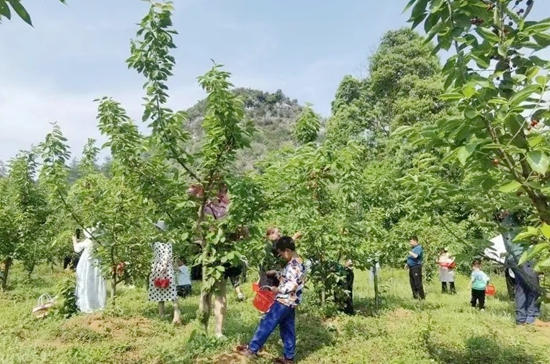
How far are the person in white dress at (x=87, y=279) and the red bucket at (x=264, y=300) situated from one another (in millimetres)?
4191

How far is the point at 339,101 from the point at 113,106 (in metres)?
22.6

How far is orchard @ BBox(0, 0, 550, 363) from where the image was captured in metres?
2.01

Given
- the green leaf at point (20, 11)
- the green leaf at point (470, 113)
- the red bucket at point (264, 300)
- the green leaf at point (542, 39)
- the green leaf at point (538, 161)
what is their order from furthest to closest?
the red bucket at point (264, 300)
the green leaf at point (542, 39)
the green leaf at point (470, 113)
the green leaf at point (538, 161)
the green leaf at point (20, 11)

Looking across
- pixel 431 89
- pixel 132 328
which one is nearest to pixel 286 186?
pixel 132 328

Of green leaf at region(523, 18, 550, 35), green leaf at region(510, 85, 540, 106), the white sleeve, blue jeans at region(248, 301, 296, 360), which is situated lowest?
blue jeans at region(248, 301, 296, 360)

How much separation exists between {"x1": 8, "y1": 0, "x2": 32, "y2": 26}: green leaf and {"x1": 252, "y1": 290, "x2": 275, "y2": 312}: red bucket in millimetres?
4486

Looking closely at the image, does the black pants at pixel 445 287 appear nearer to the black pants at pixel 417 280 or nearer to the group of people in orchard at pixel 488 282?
the group of people in orchard at pixel 488 282

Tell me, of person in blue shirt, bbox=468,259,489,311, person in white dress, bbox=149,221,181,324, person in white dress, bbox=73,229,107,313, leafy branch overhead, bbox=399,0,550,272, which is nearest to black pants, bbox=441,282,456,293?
person in blue shirt, bbox=468,259,489,311

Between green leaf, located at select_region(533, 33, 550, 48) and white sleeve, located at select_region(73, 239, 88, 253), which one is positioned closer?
green leaf, located at select_region(533, 33, 550, 48)

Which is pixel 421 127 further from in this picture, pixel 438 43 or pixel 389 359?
pixel 389 359

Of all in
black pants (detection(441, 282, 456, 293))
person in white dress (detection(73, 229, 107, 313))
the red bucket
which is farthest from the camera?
black pants (detection(441, 282, 456, 293))

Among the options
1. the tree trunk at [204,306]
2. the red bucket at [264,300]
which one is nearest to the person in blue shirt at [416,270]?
the red bucket at [264,300]

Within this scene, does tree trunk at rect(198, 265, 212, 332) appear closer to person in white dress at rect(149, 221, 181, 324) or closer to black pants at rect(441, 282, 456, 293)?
person in white dress at rect(149, 221, 181, 324)

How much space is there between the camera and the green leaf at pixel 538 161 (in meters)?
1.70
